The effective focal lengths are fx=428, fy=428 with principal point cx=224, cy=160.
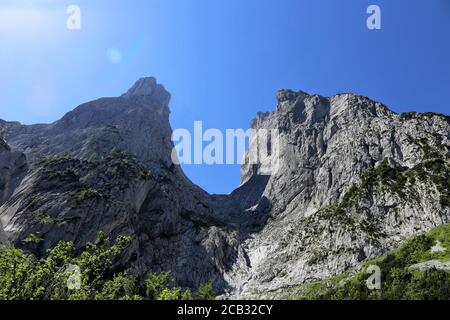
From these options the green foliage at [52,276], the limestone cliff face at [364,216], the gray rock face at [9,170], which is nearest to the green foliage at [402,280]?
the limestone cliff face at [364,216]

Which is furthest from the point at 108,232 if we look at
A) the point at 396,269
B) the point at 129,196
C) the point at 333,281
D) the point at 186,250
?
the point at 396,269

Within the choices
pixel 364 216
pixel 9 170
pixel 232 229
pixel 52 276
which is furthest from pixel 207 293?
pixel 232 229

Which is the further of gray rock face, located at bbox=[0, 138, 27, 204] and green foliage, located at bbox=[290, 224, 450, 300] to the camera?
gray rock face, located at bbox=[0, 138, 27, 204]

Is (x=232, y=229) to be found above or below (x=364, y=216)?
below

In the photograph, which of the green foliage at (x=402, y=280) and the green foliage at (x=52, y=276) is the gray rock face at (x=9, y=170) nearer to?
the green foliage at (x=402, y=280)

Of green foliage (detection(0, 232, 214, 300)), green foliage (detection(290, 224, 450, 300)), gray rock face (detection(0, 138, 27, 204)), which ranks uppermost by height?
gray rock face (detection(0, 138, 27, 204))

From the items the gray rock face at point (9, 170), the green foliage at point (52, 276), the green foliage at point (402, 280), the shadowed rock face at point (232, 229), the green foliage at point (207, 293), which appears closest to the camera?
the green foliage at point (52, 276)

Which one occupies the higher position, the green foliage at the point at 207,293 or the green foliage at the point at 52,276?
the green foliage at the point at 52,276

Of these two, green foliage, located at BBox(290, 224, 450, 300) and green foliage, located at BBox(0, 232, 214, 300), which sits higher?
green foliage, located at BBox(0, 232, 214, 300)

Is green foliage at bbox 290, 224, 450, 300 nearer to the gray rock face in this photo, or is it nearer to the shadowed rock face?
the shadowed rock face

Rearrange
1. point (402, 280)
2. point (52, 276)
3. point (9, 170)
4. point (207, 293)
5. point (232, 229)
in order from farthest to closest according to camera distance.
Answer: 1. point (232, 229)
2. point (9, 170)
3. point (402, 280)
4. point (207, 293)
5. point (52, 276)

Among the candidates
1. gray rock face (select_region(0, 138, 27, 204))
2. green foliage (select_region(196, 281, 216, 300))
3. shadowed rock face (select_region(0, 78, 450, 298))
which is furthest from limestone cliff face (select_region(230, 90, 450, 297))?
gray rock face (select_region(0, 138, 27, 204))

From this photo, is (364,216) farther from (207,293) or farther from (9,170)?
(9,170)
